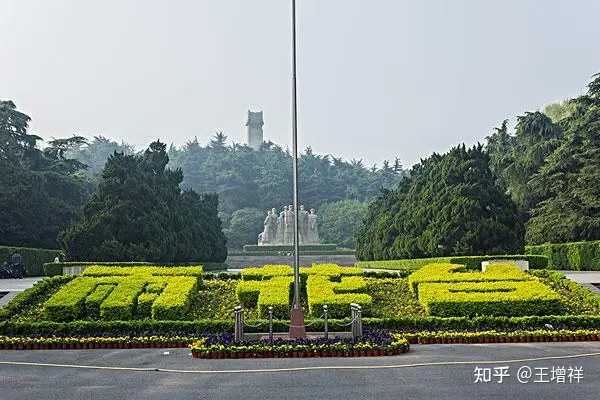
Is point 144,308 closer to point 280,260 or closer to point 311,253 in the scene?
point 280,260

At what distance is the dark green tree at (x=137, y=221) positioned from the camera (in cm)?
3241

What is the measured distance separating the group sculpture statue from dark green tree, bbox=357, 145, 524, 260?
19275 millimetres

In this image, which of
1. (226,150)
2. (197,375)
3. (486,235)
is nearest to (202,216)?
(486,235)

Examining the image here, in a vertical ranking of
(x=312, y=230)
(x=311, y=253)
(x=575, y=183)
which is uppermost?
(x=575, y=183)

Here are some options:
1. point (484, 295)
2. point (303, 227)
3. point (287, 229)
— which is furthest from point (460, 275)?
point (303, 227)

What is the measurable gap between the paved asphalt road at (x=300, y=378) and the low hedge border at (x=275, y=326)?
7.02 ft

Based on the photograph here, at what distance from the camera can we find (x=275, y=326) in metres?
16.5

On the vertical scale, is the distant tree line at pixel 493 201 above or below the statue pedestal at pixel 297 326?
above

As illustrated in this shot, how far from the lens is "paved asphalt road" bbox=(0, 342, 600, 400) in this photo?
941cm

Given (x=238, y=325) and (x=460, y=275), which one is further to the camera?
(x=460, y=275)

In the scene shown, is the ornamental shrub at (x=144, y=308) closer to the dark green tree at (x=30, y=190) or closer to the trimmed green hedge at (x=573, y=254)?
the trimmed green hedge at (x=573, y=254)

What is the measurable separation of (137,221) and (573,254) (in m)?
19.5

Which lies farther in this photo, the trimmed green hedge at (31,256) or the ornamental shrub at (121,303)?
the trimmed green hedge at (31,256)

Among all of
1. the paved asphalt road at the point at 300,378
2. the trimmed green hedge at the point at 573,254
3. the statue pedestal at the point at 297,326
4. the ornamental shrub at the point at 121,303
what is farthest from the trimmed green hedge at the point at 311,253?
the paved asphalt road at the point at 300,378
